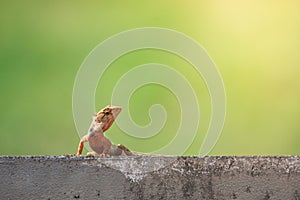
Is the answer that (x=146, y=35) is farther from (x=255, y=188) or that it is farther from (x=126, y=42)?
(x=255, y=188)

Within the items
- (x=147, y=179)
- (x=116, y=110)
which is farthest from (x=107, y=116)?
(x=147, y=179)

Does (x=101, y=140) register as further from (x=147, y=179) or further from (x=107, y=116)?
(x=147, y=179)

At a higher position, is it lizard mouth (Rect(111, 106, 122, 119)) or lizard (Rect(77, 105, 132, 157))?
lizard mouth (Rect(111, 106, 122, 119))

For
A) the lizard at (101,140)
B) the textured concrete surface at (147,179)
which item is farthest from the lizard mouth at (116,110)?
the textured concrete surface at (147,179)

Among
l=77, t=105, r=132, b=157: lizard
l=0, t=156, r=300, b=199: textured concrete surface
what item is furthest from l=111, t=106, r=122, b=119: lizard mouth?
l=0, t=156, r=300, b=199: textured concrete surface

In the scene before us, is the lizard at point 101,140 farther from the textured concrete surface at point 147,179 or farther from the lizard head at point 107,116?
the textured concrete surface at point 147,179

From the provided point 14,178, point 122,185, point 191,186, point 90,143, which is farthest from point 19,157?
point 90,143

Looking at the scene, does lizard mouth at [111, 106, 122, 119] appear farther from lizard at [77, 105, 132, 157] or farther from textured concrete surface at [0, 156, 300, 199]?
textured concrete surface at [0, 156, 300, 199]
